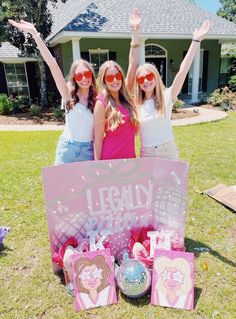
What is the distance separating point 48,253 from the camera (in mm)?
3271

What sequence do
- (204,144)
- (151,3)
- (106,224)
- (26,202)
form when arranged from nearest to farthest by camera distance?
(106,224) < (26,202) < (204,144) < (151,3)

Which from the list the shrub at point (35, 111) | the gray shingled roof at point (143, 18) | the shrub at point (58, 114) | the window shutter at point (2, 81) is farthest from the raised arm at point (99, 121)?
the window shutter at point (2, 81)

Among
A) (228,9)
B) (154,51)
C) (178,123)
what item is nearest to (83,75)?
(178,123)

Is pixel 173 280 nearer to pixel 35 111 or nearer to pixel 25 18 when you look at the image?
pixel 35 111

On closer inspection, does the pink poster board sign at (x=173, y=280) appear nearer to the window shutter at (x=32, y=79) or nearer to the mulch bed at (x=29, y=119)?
the mulch bed at (x=29, y=119)

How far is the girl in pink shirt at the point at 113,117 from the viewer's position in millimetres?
2674

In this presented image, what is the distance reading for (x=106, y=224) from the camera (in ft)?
9.48

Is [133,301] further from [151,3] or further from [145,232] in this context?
[151,3]

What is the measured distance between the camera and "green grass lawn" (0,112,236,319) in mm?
2479

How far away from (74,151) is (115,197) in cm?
58

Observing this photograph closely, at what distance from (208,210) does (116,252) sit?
162 cm

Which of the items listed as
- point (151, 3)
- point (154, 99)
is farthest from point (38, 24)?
point (154, 99)

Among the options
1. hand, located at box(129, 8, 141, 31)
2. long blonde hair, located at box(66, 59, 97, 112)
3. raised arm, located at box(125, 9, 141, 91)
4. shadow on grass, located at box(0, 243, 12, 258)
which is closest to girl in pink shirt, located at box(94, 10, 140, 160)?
long blonde hair, located at box(66, 59, 97, 112)

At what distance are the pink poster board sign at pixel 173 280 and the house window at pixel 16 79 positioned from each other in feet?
47.6
